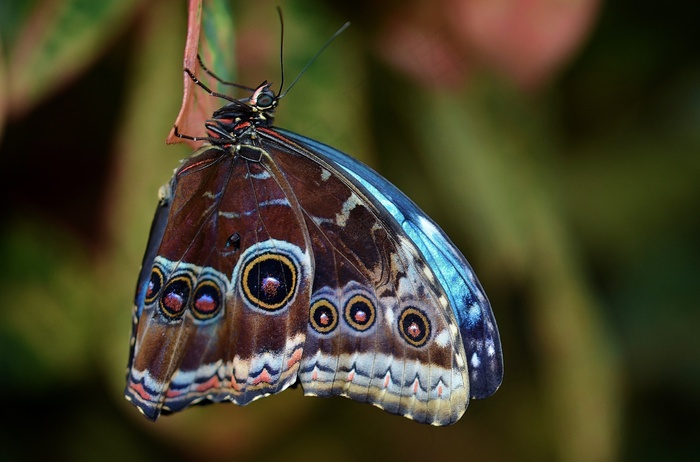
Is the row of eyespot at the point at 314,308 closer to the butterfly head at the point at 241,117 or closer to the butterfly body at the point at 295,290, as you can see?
the butterfly body at the point at 295,290

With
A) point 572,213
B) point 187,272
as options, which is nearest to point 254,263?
point 187,272

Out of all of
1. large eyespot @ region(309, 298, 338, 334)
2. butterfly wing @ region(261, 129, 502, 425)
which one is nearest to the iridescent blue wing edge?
butterfly wing @ region(261, 129, 502, 425)

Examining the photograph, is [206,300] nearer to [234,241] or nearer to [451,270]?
[234,241]

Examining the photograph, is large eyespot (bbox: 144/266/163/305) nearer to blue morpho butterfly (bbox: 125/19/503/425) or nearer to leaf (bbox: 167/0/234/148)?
blue morpho butterfly (bbox: 125/19/503/425)

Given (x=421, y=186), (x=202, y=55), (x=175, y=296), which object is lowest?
(x=175, y=296)

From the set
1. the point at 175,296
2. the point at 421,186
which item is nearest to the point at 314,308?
the point at 175,296

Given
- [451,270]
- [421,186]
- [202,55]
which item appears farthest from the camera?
[421,186]
